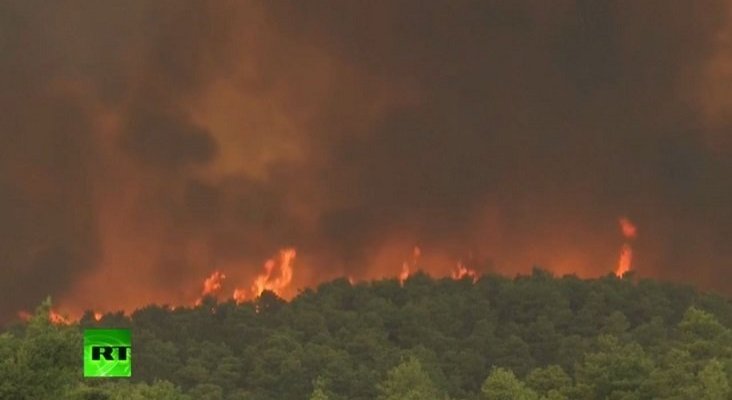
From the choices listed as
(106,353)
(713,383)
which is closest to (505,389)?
(713,383)

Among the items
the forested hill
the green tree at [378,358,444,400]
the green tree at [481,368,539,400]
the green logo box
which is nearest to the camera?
the green logo box

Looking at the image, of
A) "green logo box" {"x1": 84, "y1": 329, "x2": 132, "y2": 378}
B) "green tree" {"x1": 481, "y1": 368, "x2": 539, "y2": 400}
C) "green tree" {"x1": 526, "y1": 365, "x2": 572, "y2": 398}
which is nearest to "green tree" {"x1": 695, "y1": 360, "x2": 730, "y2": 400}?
"green tree" {"x1": 526, "y1": 365, "x2": 572, "y2": 398}

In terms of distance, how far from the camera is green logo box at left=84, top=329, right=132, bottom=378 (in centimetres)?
3778

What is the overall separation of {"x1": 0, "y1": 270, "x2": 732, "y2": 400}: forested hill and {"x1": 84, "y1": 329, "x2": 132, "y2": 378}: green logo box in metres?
53.9

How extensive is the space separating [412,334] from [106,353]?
321 feet

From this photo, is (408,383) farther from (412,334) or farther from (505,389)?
(412,334)

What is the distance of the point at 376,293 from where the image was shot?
5915 inches

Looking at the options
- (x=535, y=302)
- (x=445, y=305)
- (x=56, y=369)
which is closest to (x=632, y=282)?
(x=535, y=302)

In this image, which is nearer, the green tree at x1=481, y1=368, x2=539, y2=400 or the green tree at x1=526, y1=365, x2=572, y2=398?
the green tree at x1=481, y1=368, x2=539, y2=400

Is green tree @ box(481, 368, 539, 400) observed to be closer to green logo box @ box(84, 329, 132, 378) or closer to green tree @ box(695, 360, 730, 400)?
green tree @ box(695, 360, 730, 400)

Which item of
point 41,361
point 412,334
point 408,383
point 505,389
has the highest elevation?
point 412,334

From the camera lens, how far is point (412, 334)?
136m

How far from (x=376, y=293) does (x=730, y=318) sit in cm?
3491

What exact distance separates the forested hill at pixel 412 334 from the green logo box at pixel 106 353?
53.9 meters
